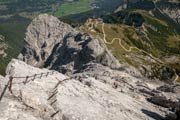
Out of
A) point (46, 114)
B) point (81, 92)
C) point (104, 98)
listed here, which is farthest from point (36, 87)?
point (104, 98)

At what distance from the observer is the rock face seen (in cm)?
4959

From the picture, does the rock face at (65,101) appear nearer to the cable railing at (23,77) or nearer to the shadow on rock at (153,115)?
the shadow on rock at (153,115)

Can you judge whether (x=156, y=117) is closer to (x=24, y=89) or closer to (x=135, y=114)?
(x=135, y=114)

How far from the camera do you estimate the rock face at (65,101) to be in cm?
4959

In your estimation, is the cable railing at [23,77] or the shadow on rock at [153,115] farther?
the shadow on rock at [153,115]

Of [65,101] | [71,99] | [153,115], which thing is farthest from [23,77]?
[153,115]

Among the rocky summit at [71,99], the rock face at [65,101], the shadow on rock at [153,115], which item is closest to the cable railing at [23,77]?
the rocky summit at [71,99]

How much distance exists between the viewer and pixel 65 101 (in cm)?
5981

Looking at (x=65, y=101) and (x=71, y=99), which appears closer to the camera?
(x=65, y=101)

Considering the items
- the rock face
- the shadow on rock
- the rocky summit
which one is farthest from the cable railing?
the shadow on rock

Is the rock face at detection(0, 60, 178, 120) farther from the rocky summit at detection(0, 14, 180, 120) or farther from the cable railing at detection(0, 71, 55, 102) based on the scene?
the cable railing at detection(0, 71, 55, 102)

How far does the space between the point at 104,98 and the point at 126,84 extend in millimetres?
29075

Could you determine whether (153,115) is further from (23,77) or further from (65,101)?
(23,77)

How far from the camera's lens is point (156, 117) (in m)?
74.6
